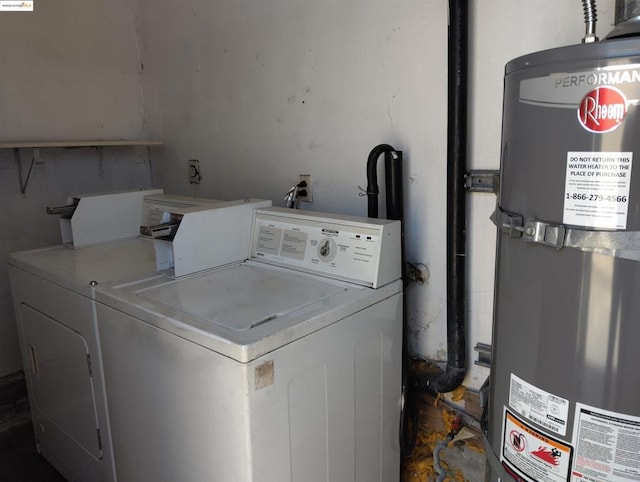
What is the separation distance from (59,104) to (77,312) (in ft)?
4.42

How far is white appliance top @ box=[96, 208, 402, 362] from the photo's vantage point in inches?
45.4

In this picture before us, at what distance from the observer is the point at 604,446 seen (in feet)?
2.67

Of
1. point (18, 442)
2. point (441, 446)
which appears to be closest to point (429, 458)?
point (441, 446)

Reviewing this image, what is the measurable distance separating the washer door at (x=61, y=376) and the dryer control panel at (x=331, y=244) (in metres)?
0.69

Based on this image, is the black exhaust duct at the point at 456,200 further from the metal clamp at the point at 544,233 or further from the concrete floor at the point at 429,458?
the metal clamp at the point at 544,233

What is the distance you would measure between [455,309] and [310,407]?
0.56 m

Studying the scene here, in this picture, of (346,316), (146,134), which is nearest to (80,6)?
(146,134)

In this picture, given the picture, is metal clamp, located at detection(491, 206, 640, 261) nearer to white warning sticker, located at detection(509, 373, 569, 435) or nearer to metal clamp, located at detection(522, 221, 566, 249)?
metal clamp, located at detection(522, 221, 566, 249)

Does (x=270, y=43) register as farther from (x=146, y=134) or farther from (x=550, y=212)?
(x=550, y=212)

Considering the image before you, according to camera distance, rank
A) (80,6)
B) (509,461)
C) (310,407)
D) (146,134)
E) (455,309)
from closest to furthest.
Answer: (509,461) → (310,407) → (455,309) → (80,6) → (146,134)

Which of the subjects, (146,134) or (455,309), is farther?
(146,134)

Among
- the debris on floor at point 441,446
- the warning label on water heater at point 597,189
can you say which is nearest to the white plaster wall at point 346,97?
the debris on floor at point 441,446

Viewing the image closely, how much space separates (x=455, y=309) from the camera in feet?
4.91

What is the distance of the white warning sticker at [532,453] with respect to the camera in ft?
2.83
